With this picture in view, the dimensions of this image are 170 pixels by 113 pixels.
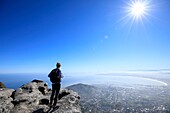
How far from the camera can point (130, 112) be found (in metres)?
142

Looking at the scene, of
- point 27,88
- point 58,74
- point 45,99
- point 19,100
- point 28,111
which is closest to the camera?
point 28,111

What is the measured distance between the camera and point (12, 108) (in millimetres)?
9945

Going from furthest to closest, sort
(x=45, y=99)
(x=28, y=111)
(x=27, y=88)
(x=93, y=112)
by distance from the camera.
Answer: (x=93, y=112) → (x=27, y=88) → (x=45, y=99) → (x=28, y=111)

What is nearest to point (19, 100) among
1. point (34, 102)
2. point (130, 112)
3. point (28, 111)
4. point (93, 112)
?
point (34, 102)

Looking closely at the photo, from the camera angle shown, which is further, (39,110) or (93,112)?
(93,112)

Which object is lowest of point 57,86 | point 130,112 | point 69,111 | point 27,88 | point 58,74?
point 130,112

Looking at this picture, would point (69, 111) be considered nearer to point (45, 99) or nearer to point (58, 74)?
point (58, 74)

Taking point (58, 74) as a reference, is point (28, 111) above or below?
below

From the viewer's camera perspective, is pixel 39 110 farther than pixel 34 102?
No

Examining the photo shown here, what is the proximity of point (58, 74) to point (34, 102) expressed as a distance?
4.44 m

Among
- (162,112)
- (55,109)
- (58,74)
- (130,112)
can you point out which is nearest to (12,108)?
(55,109)

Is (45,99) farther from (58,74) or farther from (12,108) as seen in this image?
(58,74)

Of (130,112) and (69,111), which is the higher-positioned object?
(69,111)

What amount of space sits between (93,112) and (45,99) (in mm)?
A: 136663
